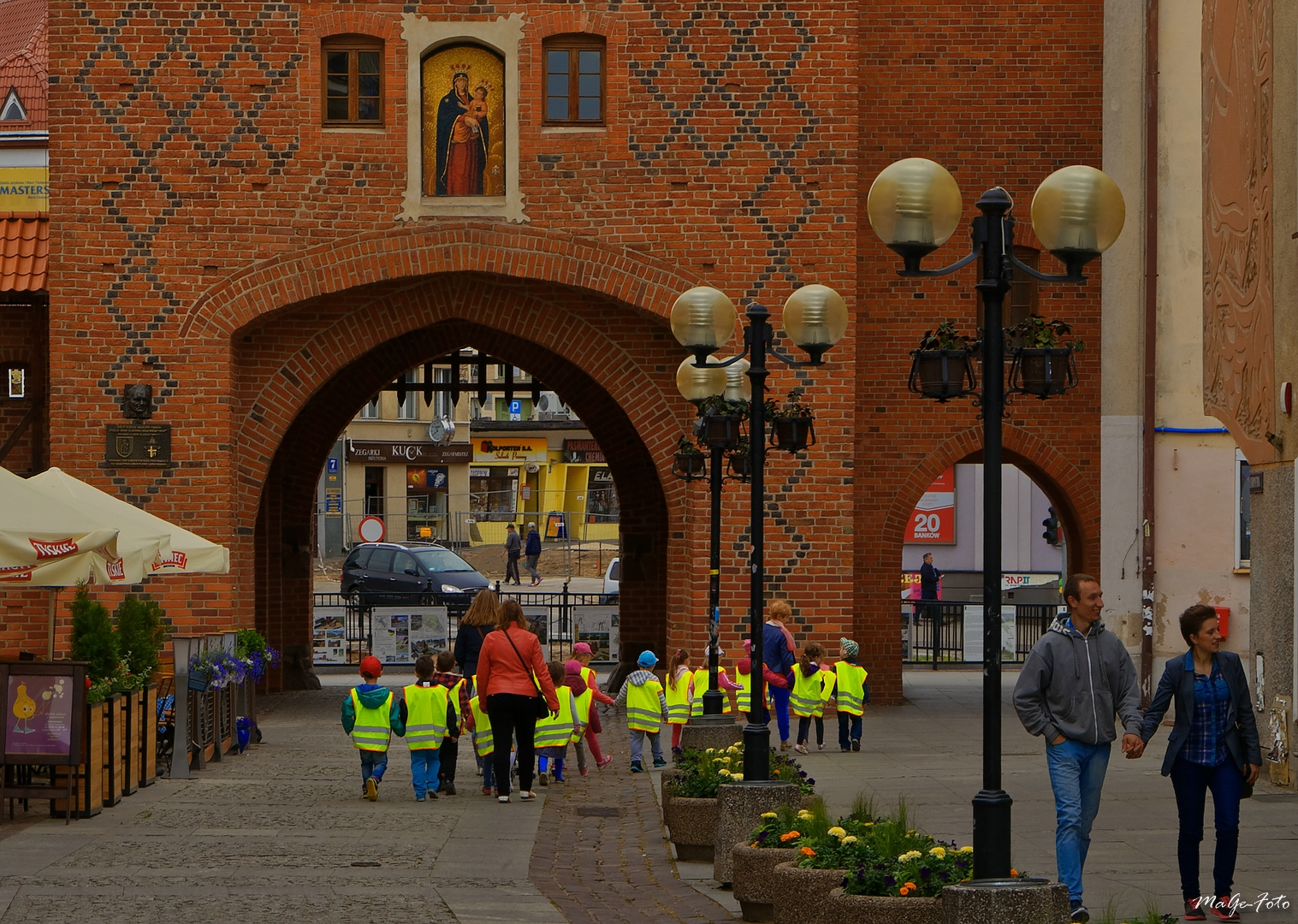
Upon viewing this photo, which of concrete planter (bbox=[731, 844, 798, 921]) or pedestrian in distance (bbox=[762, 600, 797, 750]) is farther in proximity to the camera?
pedestrian in distance (bbox=[762, 600, 797, 750])

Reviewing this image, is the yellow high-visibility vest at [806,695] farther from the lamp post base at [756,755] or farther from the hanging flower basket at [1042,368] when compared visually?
the hanging flower basket at [1042,368]

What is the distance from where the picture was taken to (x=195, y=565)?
50.6ft

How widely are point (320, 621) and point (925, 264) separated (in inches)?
454

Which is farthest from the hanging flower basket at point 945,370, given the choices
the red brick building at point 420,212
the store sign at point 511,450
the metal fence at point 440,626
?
the store sign at point 511,450

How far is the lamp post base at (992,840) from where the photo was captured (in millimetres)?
6812

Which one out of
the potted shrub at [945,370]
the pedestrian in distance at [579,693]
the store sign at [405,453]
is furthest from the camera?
the store sign at [405,453]

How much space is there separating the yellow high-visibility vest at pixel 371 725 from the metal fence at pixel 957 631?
50.8ft

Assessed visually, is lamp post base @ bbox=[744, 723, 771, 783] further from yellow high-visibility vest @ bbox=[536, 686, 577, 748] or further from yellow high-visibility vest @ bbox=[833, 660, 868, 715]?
yellow high-visibility vest @ bbox=[833, 660, 868, 715]

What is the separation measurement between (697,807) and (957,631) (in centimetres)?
1799

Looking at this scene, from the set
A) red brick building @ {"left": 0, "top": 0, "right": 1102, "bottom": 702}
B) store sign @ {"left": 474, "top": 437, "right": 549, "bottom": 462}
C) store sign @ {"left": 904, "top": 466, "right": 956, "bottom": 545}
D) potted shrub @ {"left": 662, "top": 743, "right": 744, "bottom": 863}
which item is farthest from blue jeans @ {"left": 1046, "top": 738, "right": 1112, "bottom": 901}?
store sign @ {"left": 474, "top": 437, "right": 549, "bottom": 462}

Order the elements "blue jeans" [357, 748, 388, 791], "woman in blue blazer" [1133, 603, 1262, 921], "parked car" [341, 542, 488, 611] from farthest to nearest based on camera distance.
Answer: "parked car" [341, 542, 488, 611] → "blue jeans" [357, 748, 388, 791] → "woman in blue blazer" [1133, 603, 1262, 921]

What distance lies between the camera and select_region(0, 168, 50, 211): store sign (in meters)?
20.8

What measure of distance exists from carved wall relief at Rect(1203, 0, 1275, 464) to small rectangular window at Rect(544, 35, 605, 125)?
6.44 metres

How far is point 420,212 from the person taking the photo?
18984 millimetres
